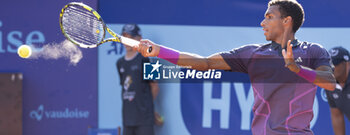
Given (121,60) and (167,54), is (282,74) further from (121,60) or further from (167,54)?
(121,60)

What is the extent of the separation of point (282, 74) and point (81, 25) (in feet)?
6.23

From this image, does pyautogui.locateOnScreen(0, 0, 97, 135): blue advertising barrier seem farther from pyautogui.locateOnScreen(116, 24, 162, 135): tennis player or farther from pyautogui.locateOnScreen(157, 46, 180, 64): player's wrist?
pyautogui.locateOnScreen(157, 46, 180, 64): player's wrist

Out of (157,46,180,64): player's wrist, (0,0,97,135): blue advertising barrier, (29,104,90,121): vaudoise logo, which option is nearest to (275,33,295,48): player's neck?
(157,46,180,64): player's wrist

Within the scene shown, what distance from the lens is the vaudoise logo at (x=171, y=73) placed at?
5.47 meters

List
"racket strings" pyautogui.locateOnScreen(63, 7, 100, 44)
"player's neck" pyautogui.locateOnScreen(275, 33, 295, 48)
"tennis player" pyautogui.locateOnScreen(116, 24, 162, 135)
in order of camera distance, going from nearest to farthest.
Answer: "player's neck" pyautogui.locateOnScreen(275, 33, 295, 48), "racket strings" pyautogui.locateOnScreen(63, 7, 100, 44), "tennis player" pyautogui.locateOnScreen(116, 24, 162, 135)

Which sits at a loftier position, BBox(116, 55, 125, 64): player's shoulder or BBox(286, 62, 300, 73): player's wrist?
BBox(116, 55, 125, 64): player's shoulder

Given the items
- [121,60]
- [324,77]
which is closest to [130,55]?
[121,60]

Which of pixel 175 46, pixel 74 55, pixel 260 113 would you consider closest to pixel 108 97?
pixel 74 55

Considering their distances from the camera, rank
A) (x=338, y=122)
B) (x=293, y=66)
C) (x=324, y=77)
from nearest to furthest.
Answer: (x=293, y=66)
(x=324, y=77)
(x=338, y=122)

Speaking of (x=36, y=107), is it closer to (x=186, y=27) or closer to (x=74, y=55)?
(x=74, y=55)

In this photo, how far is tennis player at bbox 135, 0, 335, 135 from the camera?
117 inches

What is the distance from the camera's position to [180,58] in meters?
3.30

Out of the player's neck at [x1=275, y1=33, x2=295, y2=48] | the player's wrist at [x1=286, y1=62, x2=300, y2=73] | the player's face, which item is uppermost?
the player's face

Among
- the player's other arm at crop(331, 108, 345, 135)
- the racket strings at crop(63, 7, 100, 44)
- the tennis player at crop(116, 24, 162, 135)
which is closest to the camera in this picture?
the racket strings at crop(63, 7, 100, 44)
